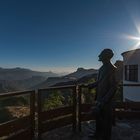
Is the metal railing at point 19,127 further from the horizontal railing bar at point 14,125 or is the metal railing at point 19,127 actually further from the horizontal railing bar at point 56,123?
the horizontal railing bar at point 56,123

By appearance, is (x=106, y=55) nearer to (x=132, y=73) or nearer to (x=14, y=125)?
(x=14, y=125)

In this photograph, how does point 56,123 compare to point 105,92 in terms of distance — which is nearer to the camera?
point 105,92

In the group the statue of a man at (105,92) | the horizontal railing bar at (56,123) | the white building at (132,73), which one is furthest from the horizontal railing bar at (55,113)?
the white building at (132,73)

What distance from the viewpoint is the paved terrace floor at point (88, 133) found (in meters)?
6.83

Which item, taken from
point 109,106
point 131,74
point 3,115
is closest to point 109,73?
point 109,106

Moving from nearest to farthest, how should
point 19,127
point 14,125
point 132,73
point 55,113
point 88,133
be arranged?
1. point 14,125
2. point 19,127
3. point 55,113
4. point 88,133
5. point 132,73

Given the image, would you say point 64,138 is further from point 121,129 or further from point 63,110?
point 121,129

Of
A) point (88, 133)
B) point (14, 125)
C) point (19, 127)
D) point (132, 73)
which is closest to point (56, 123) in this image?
point (88, 133)

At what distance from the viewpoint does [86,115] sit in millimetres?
7746

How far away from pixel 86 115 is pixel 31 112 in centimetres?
206

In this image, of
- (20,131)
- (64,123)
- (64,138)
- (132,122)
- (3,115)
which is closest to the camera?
(20,131)

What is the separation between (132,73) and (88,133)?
13868mm

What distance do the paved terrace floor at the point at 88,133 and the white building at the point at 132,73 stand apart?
11.4 m

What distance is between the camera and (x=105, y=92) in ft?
19.6
